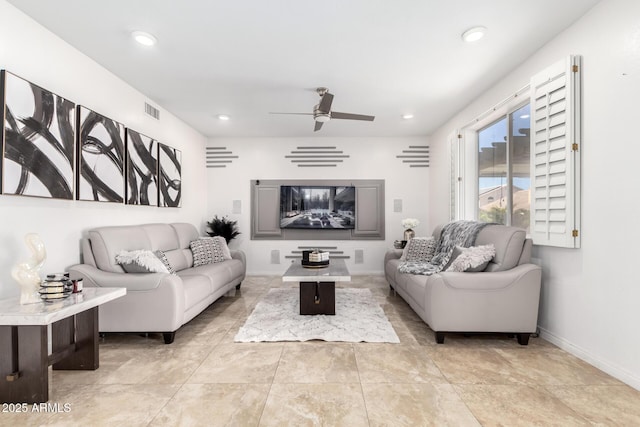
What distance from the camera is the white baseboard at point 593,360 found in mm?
2061

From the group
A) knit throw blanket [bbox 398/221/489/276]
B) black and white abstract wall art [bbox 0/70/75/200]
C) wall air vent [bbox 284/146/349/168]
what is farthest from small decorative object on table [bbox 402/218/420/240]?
black and white abstract wall art [bbox 0/70/75/200]

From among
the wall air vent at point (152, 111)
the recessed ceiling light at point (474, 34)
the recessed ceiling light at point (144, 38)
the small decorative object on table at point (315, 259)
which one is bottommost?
the small decorative object on table at point (315, 259)

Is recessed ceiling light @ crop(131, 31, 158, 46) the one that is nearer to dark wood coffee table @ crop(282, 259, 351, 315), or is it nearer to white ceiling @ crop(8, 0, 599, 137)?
white ceiling @ crop(8, 0, 599, 137)

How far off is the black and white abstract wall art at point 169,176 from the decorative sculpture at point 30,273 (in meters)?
2.16

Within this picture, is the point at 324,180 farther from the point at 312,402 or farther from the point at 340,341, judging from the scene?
the point at 312,402

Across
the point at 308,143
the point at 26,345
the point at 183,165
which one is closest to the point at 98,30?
the point at 26,345

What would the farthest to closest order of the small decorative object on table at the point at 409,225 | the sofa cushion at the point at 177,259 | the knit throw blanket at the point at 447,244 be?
the small decorative object on table at the point at 409,225 < the sofa cushion at the point at 177,259 < the knit throw blanket at the point at 447,244

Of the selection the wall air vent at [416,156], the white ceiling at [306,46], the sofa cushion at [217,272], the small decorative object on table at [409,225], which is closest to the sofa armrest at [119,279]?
the sofa cushion at [217,272]

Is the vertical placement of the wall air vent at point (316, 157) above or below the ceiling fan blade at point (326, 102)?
below

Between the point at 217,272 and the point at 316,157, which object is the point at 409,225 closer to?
Result: the point at 316,157

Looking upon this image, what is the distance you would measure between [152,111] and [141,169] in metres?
0.84

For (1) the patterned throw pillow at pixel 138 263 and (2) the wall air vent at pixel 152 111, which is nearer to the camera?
(1) the patterned throw pillow at pixel 138 263

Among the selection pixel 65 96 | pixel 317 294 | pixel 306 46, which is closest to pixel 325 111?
pixel 306 46

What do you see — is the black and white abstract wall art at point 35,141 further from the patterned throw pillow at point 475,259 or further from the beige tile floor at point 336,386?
the patterned throw pillow at point 475,259
